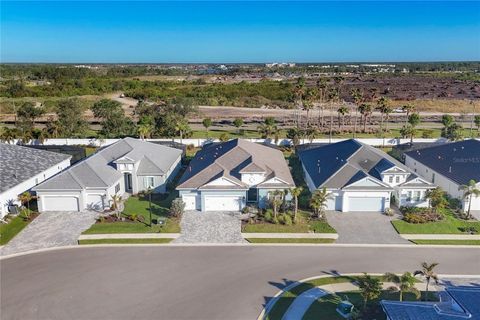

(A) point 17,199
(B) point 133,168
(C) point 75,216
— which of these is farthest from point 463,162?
(A) point 17,199

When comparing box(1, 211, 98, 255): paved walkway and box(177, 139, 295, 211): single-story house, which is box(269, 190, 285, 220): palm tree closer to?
box(177, 139, 295, 211): single-story house

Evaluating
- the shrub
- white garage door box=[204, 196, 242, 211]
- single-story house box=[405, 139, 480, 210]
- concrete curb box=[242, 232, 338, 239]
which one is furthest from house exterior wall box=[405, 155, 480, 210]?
the shrub

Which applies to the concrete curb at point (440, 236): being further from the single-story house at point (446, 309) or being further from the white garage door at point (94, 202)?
the white garage door at point (94, 202)

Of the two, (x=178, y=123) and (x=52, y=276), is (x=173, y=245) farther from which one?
(x=178, y=123)

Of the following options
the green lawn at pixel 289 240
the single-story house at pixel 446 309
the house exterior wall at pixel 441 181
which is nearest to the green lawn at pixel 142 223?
the green lawn at pixel 289 240

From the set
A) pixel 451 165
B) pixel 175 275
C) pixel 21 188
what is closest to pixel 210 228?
pixel 175 275

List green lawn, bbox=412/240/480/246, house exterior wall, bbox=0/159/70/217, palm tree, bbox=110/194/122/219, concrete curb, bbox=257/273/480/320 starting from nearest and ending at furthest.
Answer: concrete curb, bbox=257/273/480/320 → green lawn, bbox=412/240/480/246 → palm tree, bbox=110/194/122/219 → house exterior wall, bbox=0/159/70/217
